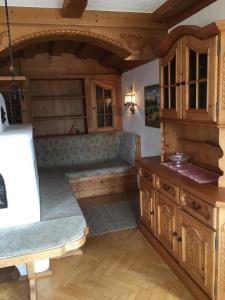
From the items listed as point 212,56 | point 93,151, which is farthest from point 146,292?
point 93,151

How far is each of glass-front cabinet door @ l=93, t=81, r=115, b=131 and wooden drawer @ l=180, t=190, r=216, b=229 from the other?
3349mm

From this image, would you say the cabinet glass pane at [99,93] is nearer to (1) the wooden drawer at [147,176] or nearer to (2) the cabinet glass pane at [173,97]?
(1) the wooden drawer at [147,176]

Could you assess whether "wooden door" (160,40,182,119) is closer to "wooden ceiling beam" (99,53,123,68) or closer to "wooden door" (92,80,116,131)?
"wooden ceiling beam" (99,53,123,68)

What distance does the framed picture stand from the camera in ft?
11.9

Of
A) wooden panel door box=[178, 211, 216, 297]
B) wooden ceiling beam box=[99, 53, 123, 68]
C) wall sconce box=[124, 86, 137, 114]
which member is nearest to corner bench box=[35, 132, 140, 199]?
wall sconce box=[124, 86, 137, 114]

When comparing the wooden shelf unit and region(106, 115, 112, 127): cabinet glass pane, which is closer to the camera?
the wooden shelf unit

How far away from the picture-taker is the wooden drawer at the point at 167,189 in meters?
2.20

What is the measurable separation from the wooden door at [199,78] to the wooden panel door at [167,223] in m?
0.82

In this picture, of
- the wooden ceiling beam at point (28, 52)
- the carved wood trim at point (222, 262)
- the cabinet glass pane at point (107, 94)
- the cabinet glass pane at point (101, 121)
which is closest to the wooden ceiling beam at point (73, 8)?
Answer: the wooden ceiling beam at point (28, 52)

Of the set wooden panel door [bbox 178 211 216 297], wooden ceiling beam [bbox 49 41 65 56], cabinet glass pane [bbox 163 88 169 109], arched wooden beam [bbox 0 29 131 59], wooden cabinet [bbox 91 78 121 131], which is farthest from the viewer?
wooden cabinet [bbox 91 78 121 131]

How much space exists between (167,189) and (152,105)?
1750mm

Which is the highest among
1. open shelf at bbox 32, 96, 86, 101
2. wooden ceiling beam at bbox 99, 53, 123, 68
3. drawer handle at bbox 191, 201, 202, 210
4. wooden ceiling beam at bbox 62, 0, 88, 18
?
wooden ceiling beam at bbox 62, 0, 88, 18

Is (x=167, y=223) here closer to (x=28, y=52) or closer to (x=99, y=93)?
(x=99, y=93)

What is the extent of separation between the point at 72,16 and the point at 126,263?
2.58 metres
